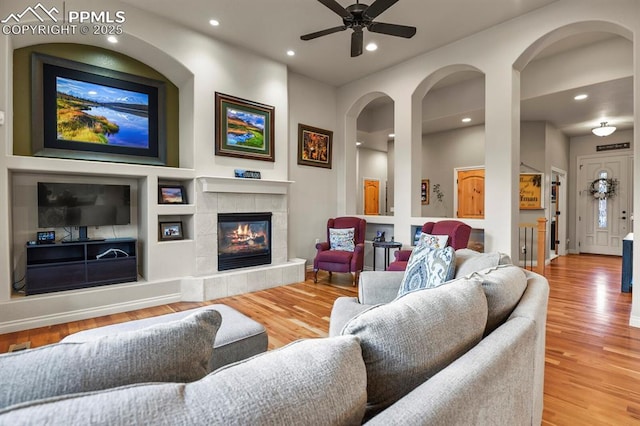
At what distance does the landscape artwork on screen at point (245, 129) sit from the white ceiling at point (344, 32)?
955 mm

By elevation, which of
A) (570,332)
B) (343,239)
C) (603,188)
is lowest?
(570,332)

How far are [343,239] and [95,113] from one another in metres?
3.60

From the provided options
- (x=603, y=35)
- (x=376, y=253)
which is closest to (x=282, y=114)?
(x=376, y=253)

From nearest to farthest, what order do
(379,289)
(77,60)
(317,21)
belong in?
(379,289) → (77,60) → (317,21)

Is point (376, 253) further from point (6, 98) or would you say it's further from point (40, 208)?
point (6, 98)

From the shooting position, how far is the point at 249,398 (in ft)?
1.79

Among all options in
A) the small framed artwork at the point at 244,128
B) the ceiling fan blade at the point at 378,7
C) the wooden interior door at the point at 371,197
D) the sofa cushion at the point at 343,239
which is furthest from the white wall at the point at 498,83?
the wooden interior door at the point at 371,197

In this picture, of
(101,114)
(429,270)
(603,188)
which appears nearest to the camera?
(429,270)

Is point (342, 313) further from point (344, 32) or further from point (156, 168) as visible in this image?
point (344, 32)

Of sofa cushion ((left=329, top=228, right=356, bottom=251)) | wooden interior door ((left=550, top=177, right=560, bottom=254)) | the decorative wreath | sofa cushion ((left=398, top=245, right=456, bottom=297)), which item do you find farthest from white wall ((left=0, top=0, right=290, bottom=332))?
the decorative wreath

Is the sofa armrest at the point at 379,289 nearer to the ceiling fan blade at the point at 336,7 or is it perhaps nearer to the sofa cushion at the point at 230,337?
the sofa cushion at the point at 230,337

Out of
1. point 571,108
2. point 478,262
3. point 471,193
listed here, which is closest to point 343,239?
point 478,262

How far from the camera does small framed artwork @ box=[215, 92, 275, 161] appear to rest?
14.2 ft

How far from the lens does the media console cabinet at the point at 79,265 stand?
3.19 m
